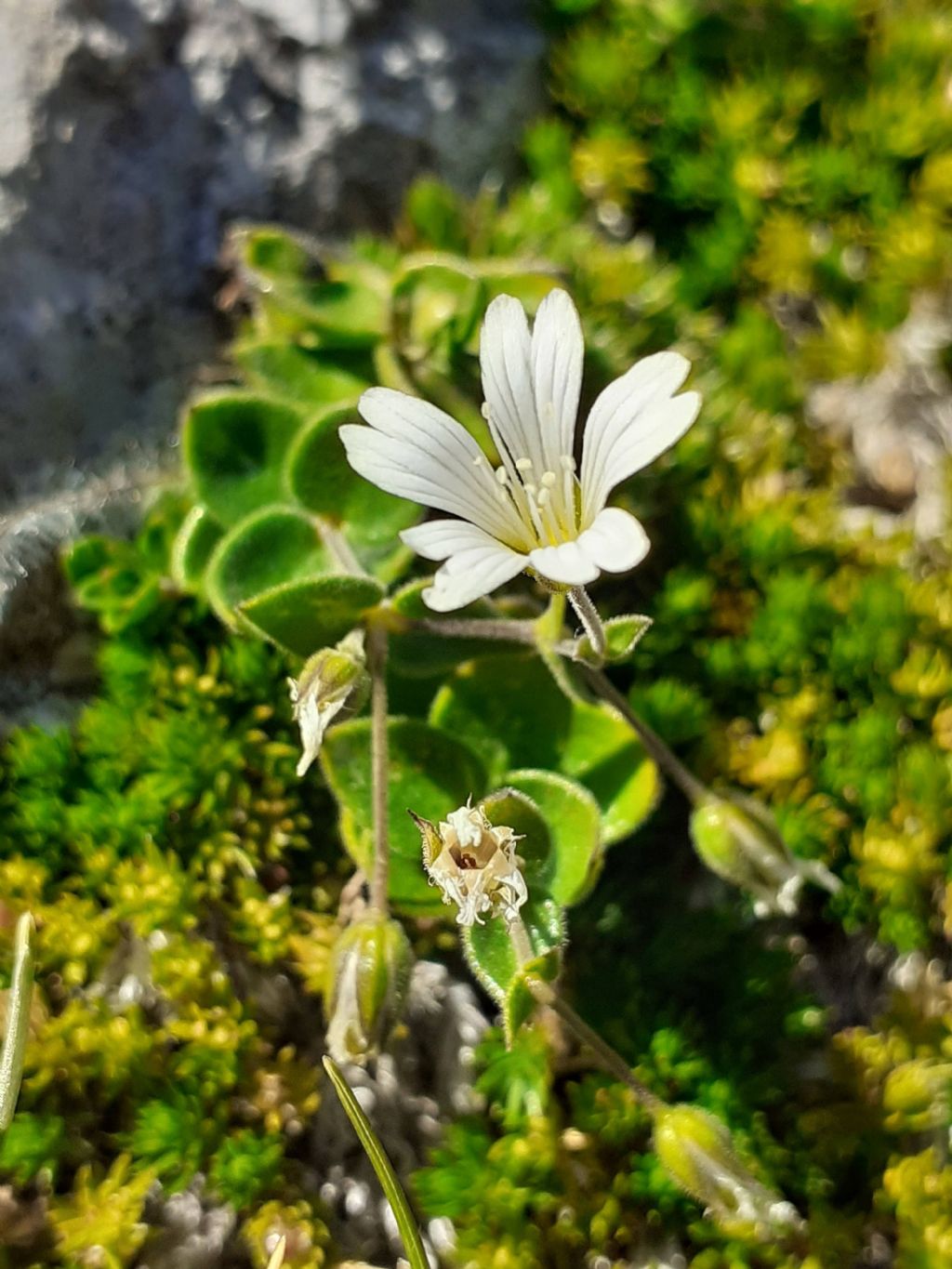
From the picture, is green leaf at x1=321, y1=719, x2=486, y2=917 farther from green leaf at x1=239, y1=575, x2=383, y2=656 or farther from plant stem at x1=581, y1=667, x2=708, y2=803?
plant stem at x1=581, y1=667, x2=708, y2=803

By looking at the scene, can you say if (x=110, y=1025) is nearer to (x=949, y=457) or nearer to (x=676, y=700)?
(x=676, y=700)

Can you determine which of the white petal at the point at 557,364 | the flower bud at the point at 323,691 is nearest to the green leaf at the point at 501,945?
the flower bud at the point at 323,691

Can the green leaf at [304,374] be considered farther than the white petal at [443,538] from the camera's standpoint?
Yes

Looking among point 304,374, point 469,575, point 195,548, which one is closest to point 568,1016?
point 469,575

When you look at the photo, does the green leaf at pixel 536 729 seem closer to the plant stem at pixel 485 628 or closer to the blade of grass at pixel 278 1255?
the plant stem at pixel 485 628

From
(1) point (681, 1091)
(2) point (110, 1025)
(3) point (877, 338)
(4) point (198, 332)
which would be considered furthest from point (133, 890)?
(3) point (877, 338)

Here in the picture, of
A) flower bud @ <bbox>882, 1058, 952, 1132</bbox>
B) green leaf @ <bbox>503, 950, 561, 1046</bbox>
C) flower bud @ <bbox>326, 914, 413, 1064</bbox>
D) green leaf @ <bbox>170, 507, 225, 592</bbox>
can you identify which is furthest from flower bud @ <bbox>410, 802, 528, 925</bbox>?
flower bud @ <bbox>882, 1058, 952, 1132</bbox>
